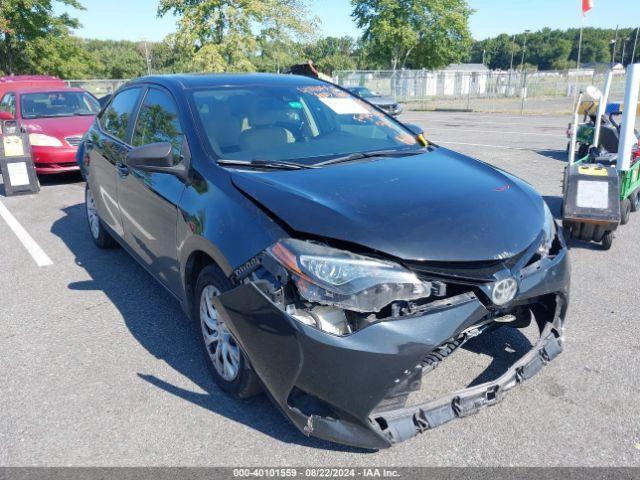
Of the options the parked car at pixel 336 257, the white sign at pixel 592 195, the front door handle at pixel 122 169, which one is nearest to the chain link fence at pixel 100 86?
the front door handle at pixel 122 169

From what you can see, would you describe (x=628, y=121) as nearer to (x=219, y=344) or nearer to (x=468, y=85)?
(x=219, y=344)

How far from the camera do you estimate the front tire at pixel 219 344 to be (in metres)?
2.74

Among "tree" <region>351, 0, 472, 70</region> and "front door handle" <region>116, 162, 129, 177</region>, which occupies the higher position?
"tree" <region>351, 0, 472, 70</region>

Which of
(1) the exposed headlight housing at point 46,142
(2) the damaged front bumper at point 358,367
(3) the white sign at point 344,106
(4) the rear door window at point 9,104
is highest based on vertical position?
(3) the white sign at point 344,106

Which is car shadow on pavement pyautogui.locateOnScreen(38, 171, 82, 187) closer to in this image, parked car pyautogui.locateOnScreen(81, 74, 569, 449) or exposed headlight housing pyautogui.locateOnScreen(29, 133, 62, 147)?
exposed headlight housing pyautogui.locateOnScreen(29, 133, 62, 147)

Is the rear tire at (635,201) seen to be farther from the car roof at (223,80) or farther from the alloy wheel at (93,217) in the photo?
the alloy wheel at (93,217)

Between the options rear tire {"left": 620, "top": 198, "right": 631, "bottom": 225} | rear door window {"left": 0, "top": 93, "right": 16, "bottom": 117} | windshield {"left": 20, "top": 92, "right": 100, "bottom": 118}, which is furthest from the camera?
rear door window {"left": 0, "top": 93, "right": 16, "bottom": 117}

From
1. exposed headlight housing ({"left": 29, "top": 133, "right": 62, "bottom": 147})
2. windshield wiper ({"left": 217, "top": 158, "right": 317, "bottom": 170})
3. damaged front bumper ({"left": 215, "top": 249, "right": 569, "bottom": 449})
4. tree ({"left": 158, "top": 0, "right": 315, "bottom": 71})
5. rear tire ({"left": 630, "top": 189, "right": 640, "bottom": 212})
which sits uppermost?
tree ({"left": 158, "top": 0, "right": 315, "bottom": 71})

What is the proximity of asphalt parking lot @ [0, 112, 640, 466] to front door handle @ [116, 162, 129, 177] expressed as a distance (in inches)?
38.7

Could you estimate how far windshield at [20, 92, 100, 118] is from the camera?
32.6 ft

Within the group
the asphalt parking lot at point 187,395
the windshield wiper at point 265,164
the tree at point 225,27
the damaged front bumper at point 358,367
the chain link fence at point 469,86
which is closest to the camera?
the damaged front bumper at point 358,367

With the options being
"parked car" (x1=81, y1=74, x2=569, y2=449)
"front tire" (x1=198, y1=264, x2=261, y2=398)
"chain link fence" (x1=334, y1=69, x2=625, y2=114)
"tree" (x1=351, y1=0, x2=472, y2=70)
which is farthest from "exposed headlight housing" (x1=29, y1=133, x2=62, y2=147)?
"tree" (x1=351, y1=0, x2=472, y2=70)

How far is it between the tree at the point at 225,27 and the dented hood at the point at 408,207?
976 inches

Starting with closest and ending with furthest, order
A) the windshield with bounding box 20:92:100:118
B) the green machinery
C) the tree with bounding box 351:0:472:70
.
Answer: the green machinery < the windshield with bounding box 20:92:100:118 < the tree with bounding box 351:0:472:70
